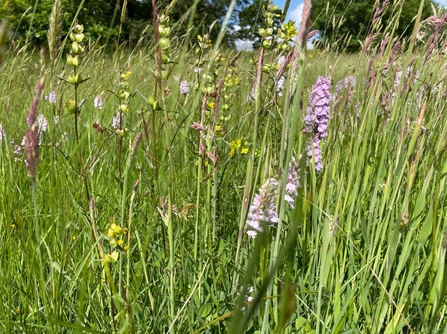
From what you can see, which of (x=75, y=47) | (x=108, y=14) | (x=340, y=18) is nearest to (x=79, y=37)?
(x=75, y=47)

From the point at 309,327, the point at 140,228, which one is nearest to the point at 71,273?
the point at 140,228

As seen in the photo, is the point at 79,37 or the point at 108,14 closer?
the point at 79,37

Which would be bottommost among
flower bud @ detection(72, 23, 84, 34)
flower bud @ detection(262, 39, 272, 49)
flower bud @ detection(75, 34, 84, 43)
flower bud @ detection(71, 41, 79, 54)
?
flower bud @ detection(71, 41, 79, 54)

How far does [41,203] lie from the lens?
4.33 feet

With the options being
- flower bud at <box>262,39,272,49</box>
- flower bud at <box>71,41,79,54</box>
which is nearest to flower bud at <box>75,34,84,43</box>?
flower bud at <box>71,41,79,54</box>

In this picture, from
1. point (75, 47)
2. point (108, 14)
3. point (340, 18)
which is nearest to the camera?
point (75, 47)

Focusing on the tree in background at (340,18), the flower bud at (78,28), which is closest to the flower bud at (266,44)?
the tree in background at (340,18)

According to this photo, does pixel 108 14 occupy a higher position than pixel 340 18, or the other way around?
pixel 108 14

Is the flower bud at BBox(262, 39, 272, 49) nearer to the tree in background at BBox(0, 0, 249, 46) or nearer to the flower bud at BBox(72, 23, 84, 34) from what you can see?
the tree in background at BBox(0, 0, 249, 46)

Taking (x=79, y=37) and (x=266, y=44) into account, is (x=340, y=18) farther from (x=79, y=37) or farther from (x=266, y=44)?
(x=79, y=37)

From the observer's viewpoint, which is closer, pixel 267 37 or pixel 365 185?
pixel 267 37

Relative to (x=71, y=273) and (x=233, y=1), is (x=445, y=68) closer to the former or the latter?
(x=233, y=1)

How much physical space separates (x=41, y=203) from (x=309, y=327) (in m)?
0.88

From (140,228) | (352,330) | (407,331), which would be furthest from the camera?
(140,228)
